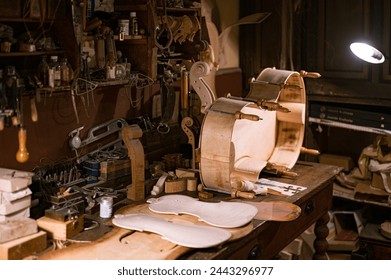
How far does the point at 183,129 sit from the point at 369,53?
3.84ft

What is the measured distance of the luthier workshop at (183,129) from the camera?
244cm

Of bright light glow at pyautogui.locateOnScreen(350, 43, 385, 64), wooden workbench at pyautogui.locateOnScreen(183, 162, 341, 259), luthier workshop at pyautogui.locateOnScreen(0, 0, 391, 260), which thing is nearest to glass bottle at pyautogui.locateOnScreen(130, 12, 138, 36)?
luthier workshop at pyautogui.locateOnScreen(0, 0, 391, 260)

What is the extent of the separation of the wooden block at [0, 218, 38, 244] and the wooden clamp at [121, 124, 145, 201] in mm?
640

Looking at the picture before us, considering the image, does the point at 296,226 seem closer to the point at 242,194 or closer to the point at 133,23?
the point at 242,194

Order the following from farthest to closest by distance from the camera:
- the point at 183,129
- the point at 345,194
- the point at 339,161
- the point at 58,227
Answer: the point at 339,161 < the point at 345,194 < the point at 183,129 < the point at 58,227

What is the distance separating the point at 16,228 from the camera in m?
2.26

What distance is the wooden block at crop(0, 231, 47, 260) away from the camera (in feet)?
7.18

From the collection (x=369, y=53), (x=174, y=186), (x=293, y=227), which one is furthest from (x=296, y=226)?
(x=369, y=53)

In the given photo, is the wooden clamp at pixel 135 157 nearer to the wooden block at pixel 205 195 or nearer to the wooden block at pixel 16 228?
the wooden block at pixel 205 195

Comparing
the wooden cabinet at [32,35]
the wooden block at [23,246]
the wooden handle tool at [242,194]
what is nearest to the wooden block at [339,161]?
the wooden handle tool at [242,194]

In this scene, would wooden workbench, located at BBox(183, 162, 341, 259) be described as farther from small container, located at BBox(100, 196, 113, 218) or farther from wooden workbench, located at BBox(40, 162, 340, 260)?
small container, located at BBox(100, 196, 113, 218)

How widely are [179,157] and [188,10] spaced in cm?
85
